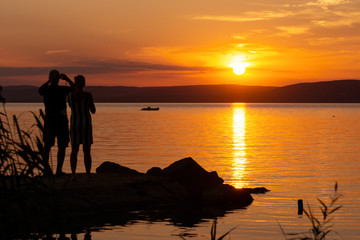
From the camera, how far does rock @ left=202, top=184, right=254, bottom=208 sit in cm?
1650

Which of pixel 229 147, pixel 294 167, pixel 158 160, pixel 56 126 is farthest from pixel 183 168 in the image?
pixel 229 147

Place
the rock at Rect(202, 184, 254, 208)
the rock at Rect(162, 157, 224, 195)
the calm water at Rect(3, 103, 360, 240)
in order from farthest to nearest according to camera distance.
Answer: the rock at Rect(162, 157, 224, 195)
the rock at Rect(202, 184, 254, 208)
the calm water at Rect(3, 103, 360, 240)

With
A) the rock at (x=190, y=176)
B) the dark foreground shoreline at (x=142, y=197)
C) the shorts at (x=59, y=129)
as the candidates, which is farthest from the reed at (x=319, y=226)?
the shorts at (x=59, y=129)

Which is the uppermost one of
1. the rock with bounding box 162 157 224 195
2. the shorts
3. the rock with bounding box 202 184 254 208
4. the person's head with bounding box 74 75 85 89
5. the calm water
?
the person's head with bounding box 74 75 85 89

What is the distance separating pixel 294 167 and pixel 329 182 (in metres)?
4.65

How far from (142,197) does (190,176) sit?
2.76m

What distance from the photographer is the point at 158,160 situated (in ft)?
97.6

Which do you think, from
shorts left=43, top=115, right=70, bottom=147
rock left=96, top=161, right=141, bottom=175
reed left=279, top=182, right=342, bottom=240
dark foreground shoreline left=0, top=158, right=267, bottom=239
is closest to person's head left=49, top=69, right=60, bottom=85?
shorts left=43, top=115, right=70, bottom=147

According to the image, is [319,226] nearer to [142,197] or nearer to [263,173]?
[142,197]

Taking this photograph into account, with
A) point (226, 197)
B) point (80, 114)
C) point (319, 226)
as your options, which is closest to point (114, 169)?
point (226, 197)

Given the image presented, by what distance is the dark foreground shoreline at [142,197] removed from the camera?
1334 centimetres

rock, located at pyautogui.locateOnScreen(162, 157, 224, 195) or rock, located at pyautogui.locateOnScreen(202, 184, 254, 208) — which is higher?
rock, located at pyautogui.locateOnScreen(162, 157, 224, 195)

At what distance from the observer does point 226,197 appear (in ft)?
54.4

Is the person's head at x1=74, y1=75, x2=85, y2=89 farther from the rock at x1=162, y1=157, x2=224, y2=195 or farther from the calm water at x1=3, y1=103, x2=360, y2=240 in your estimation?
the rock at x1=162, y1=157, x2=224, y2=195
